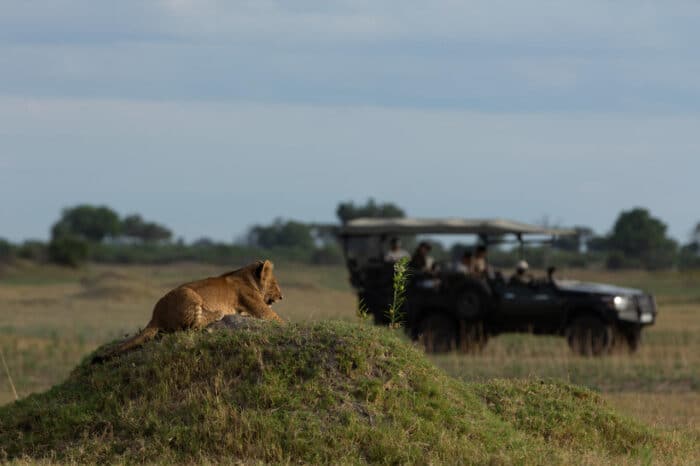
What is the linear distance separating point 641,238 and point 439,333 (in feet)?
209

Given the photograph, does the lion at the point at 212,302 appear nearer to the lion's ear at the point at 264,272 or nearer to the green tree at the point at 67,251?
the lion's ear at the point at 264,272

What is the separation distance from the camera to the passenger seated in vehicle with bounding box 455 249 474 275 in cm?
2219

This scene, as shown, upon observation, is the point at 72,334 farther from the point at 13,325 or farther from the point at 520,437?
the point at 520,437

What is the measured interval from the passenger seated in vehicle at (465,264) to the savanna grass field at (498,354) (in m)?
1.70

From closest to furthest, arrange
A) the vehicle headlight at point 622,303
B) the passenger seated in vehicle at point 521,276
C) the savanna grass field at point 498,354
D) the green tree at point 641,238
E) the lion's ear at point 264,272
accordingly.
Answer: the lion's ear at point 264,272
the savanna grass field at point 498,354
the vehicle headlight at point 622,303
the passenger seated in vehicle at point 521,276
the green tree at point 641,238

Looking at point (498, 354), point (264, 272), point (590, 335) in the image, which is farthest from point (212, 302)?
point (498, 354)

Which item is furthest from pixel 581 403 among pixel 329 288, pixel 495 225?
pixel 329 288

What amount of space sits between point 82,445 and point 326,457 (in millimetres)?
2031

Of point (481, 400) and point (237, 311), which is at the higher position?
point (237, 311)

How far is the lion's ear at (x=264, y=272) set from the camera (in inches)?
444

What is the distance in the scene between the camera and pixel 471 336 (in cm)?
2205

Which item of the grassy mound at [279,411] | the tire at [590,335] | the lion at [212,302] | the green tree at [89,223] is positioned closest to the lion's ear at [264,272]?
the lion at [212,302]

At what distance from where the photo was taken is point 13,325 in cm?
3266

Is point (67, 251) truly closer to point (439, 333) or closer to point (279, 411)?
point (439, 333)
